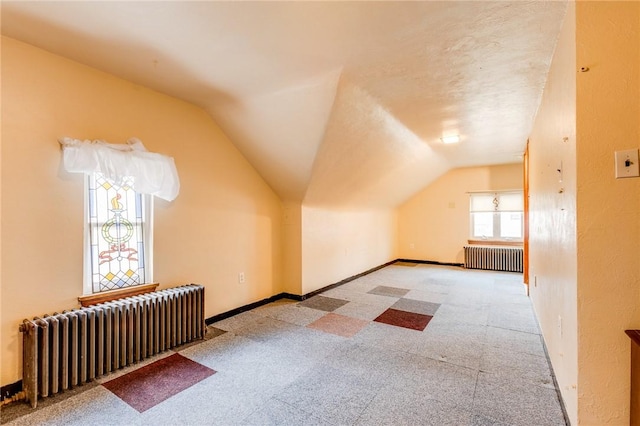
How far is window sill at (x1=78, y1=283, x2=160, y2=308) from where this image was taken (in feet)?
7.57

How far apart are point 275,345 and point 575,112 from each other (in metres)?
Answer: 2.77

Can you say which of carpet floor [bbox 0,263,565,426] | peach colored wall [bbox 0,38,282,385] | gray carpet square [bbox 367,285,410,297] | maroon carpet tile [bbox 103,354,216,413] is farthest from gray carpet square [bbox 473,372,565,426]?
peach colored wall [bbox 0,38,282,385]

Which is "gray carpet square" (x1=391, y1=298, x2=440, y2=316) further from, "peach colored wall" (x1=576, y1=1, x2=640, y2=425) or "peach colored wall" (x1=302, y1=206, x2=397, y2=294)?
"peach colored wall" (x1=576, y1=1, x2=640, y2=425)

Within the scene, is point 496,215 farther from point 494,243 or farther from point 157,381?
point 157,381

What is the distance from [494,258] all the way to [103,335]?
22.2ft

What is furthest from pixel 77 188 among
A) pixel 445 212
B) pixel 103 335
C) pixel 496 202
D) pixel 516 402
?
pixel 496 202

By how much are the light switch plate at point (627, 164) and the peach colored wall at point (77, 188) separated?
327cm

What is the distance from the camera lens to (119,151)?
2406 mm

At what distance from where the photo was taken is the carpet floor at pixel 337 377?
178 cm

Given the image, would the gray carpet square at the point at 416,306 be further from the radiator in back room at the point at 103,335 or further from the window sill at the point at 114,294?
the window sill at the point at 114,294

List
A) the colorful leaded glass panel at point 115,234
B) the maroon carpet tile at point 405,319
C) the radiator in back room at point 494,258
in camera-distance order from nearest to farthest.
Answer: the colorful leaded glass panel at point 115,234, the maroon carpet tile at point 405,319, the radiator in back room at point 494,258

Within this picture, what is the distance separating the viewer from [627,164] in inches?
51.0

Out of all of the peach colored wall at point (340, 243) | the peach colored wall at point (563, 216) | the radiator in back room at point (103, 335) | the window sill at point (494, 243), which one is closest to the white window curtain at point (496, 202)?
the window sill at point (494, 243)

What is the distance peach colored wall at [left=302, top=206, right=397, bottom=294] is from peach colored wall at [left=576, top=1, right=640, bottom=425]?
3167mm
